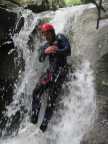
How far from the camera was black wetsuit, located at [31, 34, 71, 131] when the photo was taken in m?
7.95

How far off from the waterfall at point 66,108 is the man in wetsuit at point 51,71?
211 millimetres

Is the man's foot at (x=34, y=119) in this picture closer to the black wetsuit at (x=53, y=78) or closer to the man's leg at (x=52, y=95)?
the black wetsuit at (x=53, y=78)

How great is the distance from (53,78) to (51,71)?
0.14m

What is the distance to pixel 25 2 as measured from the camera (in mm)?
12977

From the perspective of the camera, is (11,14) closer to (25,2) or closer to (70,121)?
(25,2)

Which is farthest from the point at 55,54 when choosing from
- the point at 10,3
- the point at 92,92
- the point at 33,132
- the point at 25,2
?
the point at 25,2

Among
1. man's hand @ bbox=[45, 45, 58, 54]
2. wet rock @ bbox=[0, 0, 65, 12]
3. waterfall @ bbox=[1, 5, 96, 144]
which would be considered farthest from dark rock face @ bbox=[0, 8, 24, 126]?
man's hand @ bbox=[45, 45, 58, 54]

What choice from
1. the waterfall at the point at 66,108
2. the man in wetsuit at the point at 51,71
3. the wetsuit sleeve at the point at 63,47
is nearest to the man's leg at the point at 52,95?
the man in wetsuit at the point at 51,71

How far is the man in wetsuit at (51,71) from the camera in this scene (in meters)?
7.95

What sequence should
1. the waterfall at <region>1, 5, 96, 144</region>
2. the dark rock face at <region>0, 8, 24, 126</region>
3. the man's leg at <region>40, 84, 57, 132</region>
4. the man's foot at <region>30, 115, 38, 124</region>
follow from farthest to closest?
1. the dark rock face at <region>0, 8, 24, 126</region>
2. the man's foot at <region>30, 115, 38, 124</region>
3. the man's leg at <region>40, 84, 57, 132</region>
4. the waterfall at <region>1, 5, 96, 144</region>

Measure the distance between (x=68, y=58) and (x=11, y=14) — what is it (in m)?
2.55

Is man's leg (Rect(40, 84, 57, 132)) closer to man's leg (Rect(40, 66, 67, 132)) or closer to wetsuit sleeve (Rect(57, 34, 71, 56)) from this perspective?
man's leg (Rect(40, 66, 67, 132))

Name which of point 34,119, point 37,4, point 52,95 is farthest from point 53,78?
point 37,4

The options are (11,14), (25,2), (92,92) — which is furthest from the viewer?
(25,2)
